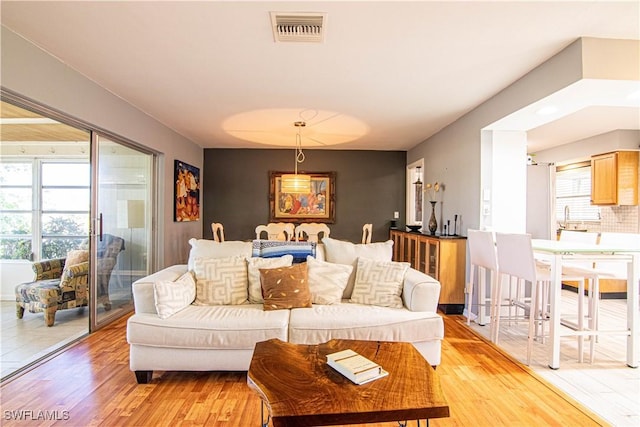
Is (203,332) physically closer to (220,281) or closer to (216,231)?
(220,281)

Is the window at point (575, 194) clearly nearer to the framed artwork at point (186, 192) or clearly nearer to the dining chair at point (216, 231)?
the dining chair at point (216, 231)

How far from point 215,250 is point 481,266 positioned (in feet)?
8.61

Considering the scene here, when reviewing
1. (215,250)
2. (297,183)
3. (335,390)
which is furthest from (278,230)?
(335,390)

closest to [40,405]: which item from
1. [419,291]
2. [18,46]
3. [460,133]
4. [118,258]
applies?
[118,258]

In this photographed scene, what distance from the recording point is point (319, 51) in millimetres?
2553

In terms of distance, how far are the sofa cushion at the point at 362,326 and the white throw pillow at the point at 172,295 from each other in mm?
814

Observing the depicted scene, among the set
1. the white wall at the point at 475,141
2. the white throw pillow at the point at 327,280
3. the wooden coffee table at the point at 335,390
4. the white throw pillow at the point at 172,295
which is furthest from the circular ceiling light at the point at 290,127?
the wooden coffee table at the point at 335,390

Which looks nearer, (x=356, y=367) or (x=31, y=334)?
(x=356, y=367)

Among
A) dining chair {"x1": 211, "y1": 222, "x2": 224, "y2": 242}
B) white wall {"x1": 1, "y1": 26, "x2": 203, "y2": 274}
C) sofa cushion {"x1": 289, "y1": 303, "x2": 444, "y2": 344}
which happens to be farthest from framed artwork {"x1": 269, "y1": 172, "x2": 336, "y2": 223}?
sofa cushion {"x1": 289, "y1": 303, "x2": 444, "y2": 344}

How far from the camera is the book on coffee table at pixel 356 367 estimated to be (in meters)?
1.42

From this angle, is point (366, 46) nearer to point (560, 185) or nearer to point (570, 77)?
point (570, 77)

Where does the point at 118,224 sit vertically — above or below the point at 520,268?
above

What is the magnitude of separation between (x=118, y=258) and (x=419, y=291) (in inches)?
129

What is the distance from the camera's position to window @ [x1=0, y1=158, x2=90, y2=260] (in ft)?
11.6
